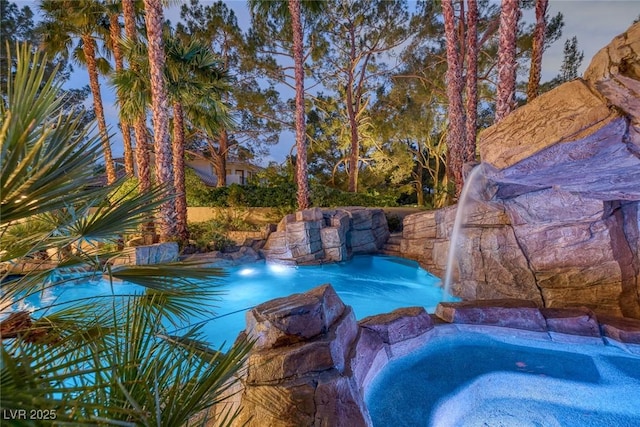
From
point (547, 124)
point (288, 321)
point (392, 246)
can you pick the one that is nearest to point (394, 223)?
point (392, 246)

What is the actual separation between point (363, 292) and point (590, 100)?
586 centimetres

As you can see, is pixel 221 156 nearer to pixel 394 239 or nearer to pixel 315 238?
pixel 315 238

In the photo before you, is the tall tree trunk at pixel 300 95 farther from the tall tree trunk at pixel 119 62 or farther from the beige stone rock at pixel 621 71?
the beige stone rock at pixel 621 71

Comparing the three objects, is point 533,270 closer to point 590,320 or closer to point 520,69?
point 590,320

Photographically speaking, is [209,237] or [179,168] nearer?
[179,168]

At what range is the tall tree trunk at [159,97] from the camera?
746 centimetres

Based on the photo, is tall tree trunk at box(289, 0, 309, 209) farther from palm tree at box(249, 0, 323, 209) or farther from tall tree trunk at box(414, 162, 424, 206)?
tall tree trunk at box(414, 162, 424, 206)

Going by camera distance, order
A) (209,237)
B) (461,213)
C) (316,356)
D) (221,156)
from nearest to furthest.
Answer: (316,356) → (461,213) → (209,237) → (221,156)

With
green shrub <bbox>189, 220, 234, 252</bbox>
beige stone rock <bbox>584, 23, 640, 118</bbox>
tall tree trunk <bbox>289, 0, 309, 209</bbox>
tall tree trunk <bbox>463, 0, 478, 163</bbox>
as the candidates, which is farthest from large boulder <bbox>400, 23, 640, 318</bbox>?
green shrub <bbox>189, 220, 234, 252</bbox>

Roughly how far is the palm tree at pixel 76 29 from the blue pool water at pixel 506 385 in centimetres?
1167

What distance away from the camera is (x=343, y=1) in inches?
579

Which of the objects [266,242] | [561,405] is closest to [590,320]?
[561,405]

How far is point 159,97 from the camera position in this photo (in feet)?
25.6

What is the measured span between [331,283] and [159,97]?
7.00 meters
